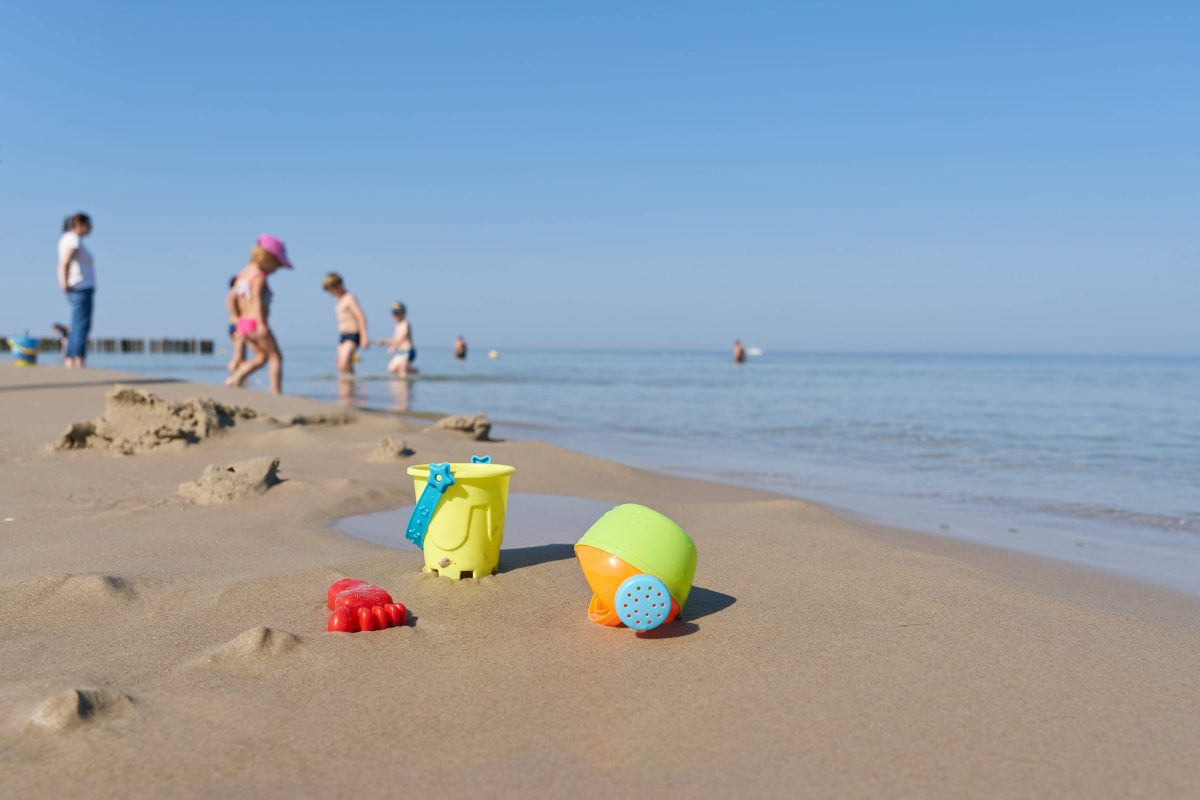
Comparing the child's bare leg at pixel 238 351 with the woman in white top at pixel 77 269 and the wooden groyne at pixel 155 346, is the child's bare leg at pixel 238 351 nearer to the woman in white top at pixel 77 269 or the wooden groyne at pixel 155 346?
the woman in white top at pixel 77 269

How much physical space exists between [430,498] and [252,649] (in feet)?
2.38

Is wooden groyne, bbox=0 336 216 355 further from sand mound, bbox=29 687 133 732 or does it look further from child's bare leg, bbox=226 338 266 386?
sand mound, bbox=29 687 133 732

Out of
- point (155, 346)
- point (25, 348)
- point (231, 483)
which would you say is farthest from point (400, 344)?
point (155, 346)

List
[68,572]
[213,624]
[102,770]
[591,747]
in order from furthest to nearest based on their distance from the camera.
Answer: [68,572], [213,624], [591,747], [102,770]

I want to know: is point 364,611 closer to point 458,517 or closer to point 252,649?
point 252,649

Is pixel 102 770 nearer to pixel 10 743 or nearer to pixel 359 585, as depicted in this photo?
pixel 10 743

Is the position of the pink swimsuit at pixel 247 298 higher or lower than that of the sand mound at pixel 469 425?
higher

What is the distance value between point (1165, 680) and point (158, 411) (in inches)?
226

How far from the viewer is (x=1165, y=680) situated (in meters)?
2.24

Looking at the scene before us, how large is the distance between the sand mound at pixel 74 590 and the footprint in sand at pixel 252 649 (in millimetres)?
674

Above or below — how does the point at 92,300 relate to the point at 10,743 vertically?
above

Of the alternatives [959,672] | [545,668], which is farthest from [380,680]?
[959,672]

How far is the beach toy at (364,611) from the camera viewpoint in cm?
243

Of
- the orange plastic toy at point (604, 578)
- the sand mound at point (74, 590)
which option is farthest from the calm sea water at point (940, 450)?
the sand mound at point (74, 590)
